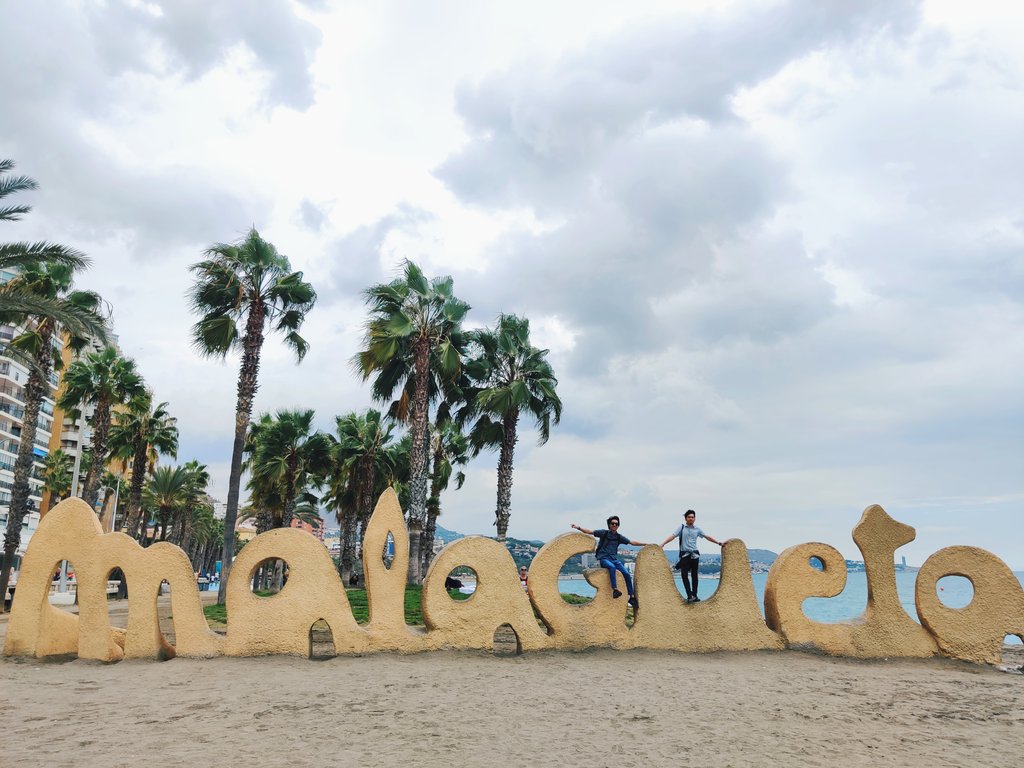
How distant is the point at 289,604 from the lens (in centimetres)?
1068

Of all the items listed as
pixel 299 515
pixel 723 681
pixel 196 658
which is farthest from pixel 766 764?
pixel 299 515

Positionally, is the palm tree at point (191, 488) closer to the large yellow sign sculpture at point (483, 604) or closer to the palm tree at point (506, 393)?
the palm tree at point (506, 393)

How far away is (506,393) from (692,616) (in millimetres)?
11843

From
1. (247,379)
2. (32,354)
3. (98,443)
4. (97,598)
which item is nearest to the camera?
(97,598)

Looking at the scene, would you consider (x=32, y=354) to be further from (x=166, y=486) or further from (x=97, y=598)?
(x=166, y=486)

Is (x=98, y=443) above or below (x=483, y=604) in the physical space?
above

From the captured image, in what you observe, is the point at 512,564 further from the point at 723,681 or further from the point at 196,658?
the point at 196,658

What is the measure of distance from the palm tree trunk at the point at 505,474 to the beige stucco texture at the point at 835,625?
11663 millimetres

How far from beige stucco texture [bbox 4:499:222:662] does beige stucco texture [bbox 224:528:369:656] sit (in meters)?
0.47

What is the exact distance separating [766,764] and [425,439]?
16017mm

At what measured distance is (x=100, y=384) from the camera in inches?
1175

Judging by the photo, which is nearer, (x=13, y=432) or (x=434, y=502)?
(x=434, y=502)

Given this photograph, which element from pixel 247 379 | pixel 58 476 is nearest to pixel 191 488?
pixel 58 476

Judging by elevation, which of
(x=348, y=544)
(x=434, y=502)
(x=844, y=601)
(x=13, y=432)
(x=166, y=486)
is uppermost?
(x=13, y=432)
